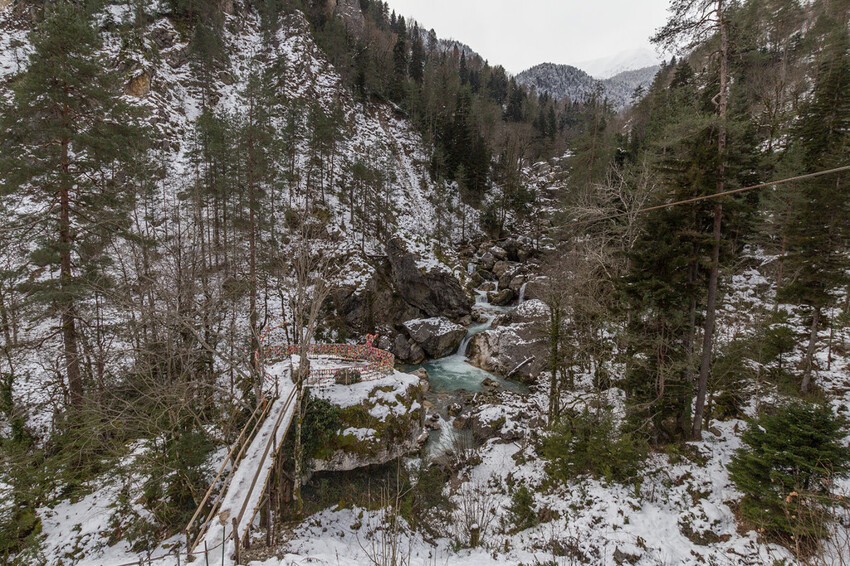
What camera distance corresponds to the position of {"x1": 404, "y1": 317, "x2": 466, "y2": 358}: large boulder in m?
26.0

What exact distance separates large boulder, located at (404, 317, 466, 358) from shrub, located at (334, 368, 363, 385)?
13.0 metres

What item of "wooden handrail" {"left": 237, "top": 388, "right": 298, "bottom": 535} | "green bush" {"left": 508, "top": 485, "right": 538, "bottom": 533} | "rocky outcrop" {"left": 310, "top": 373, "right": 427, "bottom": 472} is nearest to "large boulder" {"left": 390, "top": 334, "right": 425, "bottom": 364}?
"rocky outcrop" {"left": 310, "top": 373, "right": 427, "bottom": 472}

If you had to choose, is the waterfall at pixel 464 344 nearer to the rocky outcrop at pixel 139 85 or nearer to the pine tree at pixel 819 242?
the pine tree at pixel 819 242

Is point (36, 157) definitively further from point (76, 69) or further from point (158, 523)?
point (158, 523)

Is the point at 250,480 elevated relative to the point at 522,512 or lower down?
elevated

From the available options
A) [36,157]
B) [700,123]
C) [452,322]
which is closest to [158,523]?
[36,157]

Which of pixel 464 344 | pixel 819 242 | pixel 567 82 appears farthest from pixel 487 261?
pixel 567 82

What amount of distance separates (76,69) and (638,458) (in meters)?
20.9

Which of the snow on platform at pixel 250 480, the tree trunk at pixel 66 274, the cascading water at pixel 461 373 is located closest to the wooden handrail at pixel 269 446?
the snow on platform at pixel 250 480

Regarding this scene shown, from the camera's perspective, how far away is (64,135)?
9680mm

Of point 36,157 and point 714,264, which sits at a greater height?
point 36,157

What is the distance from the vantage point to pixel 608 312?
13273 mm

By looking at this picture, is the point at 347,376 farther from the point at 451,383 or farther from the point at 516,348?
the point at 516,348

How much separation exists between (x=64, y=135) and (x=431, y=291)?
24.3 metres
